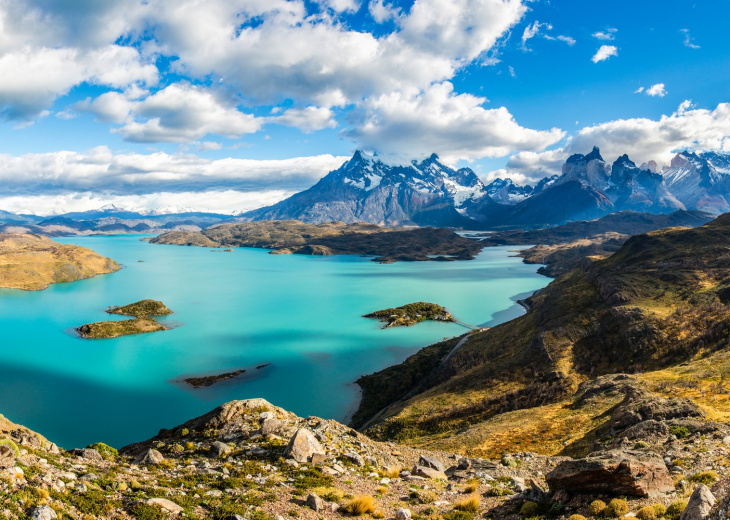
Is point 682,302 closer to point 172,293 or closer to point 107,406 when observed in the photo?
point 107,406

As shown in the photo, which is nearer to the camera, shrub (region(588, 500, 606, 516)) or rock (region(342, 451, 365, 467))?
shrub (region(588, 500, 606, 516))

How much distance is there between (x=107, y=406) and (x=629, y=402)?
73936 mm

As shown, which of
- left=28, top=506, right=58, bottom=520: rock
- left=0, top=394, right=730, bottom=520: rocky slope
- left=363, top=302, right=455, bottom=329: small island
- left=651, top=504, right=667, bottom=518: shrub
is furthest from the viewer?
left=363, top=302, right=455, bottom=329: small island

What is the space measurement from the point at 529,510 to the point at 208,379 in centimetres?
7354

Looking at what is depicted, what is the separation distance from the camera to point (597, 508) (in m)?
16.3

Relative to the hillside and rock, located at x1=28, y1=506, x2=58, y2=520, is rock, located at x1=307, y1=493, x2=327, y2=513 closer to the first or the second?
rock, located at x1=28, y1=506, x2=58, y2=520

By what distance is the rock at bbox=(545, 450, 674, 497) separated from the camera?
17391 mm

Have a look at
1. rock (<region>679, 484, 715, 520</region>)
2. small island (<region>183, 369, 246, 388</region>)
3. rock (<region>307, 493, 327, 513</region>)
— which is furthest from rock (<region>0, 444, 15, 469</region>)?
small island (<region>183, 369, 246, 388</region>)

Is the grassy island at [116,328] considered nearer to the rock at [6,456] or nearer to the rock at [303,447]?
the rock at [303,447]

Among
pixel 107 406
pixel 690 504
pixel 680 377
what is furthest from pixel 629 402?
pixel 107 406

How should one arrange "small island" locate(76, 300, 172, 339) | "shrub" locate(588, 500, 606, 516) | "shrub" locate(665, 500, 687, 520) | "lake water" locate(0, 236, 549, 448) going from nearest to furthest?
"shrub" locate(665, 500, 687, 520) < "shrub" locate(588, 500, 606, 516) < "lake water" locate(0, 236, 549, 448) < "small island" locate(76, 300, 172, 339)

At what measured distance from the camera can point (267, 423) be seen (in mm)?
28875

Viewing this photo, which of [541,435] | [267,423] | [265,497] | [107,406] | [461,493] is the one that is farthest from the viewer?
[107,406]

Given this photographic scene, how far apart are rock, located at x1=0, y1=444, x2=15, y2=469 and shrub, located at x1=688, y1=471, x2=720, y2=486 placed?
2838cm
